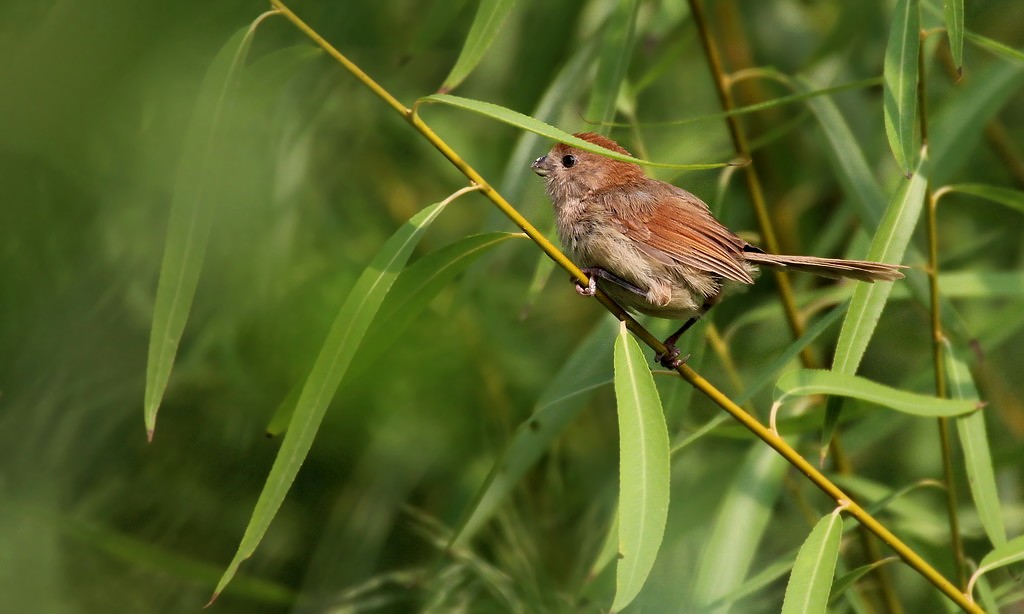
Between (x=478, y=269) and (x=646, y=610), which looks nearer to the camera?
(x=646, y=610)

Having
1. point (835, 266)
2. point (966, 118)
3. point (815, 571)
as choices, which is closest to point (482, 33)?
point (835, 266)

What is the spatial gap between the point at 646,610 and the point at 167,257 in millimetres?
1561

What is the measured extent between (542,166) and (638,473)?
5.00 ft

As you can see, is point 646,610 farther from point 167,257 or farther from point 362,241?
point 362,241

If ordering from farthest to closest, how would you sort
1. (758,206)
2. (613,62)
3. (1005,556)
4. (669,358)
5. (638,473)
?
(758,206)
(613,62)
(669,358)
(1005,556)
(638,473)

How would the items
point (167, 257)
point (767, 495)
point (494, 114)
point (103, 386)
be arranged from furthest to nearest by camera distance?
point (103, 386) < point (767, 495) < point (167, 257) < point (494, 114)

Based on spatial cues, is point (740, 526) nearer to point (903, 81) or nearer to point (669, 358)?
point (669, 358)

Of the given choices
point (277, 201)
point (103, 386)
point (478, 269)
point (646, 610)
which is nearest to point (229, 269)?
point (277, 201)

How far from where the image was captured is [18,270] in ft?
12.4

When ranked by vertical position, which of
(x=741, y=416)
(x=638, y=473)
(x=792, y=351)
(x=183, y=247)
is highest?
(x=183, y=247)

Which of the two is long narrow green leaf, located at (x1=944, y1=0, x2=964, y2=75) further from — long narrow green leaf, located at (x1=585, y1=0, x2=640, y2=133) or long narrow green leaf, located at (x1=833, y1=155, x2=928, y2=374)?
long narrow green leaf, located at (x1=585, y1=0, x2=640, y2=133)

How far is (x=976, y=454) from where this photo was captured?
3.02 m

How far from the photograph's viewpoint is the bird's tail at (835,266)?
9.18 feet

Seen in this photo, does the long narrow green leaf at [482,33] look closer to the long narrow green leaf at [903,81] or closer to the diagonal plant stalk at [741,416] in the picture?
the diagonal plant stalk at [741,416]
